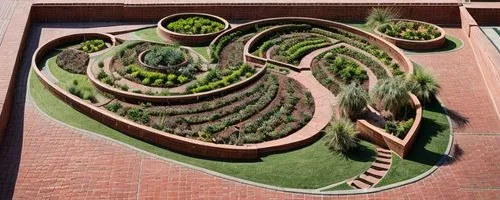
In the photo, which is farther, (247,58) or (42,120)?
(247,58)

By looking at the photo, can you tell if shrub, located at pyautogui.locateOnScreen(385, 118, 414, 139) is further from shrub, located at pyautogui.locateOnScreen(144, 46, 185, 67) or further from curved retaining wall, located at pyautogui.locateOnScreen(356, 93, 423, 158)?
shrub, located at pyautogui.locateOnScreen(144, 46, 185, 67)

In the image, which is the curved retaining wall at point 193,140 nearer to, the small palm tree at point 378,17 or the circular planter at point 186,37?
the circular planter at point 186,37

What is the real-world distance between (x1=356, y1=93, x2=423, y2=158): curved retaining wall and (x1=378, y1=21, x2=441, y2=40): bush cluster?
6.98 meters

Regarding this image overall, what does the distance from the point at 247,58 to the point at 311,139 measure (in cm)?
623

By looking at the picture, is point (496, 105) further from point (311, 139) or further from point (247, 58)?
point (247, 58)

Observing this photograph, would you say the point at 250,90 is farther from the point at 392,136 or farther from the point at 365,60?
the point at 392,136

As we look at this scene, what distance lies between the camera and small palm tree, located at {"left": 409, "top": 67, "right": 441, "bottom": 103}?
2005cm

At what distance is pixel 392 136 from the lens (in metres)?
17.8

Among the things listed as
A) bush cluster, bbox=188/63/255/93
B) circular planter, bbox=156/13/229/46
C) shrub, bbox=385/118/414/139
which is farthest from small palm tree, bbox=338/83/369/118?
circular planter, bbox=156/13/229/46

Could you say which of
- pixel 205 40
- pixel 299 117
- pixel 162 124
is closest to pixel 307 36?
pixel 205 40

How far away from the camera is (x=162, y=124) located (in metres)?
18.5

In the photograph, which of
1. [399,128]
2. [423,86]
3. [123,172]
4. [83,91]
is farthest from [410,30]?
[123,172]

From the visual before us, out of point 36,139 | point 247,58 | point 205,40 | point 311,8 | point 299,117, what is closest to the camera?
point 36,139

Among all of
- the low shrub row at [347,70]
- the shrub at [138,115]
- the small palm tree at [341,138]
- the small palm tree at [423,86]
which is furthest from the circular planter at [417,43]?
the shrub at [138,115]
